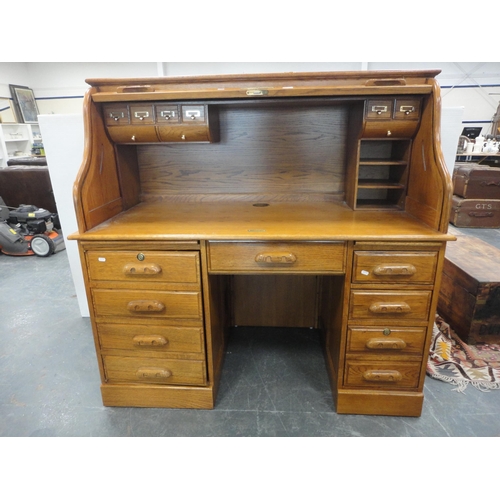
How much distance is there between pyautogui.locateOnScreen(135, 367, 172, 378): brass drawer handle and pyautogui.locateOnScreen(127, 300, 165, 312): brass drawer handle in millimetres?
323

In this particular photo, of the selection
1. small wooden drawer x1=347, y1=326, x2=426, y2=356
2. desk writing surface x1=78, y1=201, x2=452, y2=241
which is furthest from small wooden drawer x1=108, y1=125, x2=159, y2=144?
small wooden drawer x1=347, y1=326, x2=426, y2=356

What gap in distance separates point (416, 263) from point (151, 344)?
1.22 meters

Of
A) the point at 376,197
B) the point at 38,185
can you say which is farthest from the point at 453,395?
the point at 38,185

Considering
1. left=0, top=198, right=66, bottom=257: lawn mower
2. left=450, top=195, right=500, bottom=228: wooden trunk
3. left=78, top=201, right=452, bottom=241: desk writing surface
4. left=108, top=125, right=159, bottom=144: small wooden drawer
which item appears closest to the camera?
left=78, top=201, right=452, bottom=241: desk writing surface

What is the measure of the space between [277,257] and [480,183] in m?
4.16

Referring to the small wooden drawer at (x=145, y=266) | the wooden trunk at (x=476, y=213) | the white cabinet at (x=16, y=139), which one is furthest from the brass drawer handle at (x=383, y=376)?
the white cabinet at (x=16, y=139)

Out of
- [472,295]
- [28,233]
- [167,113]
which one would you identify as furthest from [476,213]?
[28,233]

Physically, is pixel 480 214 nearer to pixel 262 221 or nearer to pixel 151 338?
pixel 262 221

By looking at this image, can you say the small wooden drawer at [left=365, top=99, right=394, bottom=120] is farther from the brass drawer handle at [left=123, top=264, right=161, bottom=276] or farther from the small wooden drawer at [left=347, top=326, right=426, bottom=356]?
the brass drawer handle at [left=123, top=264, right=161, bottom=276]

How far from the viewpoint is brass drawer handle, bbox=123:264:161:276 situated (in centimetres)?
142

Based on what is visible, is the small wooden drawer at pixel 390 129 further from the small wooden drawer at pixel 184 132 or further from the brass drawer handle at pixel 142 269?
the brass drawer handle at pixel 142 269

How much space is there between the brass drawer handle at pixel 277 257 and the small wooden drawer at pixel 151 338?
46 centimetres

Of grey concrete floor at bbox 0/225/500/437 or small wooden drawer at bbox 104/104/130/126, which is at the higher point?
small wooden drawer at bbox 104/104/130/126

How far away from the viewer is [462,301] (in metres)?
2.09
